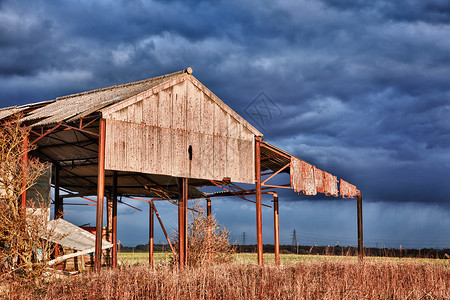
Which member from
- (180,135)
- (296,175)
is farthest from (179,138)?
(296,175)

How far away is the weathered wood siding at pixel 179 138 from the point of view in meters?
19.4

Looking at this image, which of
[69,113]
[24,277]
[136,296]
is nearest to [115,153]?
[69,113]

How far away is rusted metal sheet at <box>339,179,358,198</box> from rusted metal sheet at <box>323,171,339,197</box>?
1.18 ft

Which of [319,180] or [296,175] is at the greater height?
[296,175]

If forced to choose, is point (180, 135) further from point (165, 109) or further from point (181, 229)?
point (181, 229)

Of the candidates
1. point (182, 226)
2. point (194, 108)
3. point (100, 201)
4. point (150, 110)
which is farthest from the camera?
point (194, 108)

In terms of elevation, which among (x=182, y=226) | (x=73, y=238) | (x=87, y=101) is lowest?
(x=73, y=238)

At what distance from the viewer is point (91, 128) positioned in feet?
72.7

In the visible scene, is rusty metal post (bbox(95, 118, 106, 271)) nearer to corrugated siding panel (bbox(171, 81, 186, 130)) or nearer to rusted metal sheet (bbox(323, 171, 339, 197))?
corrugated siding panel (bbox(171, 81, 186, 130))

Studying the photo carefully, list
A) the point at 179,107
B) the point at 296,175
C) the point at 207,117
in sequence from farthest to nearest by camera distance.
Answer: the point at 296,175 → the point at 207,117 → the point at 179,107

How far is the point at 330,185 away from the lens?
27.7 meters

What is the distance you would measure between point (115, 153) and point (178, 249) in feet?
19.0

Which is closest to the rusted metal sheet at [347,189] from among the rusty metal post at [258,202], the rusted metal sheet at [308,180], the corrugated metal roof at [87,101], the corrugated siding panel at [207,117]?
the rusted metal sheet at [308,180]

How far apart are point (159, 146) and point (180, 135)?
1.25m
